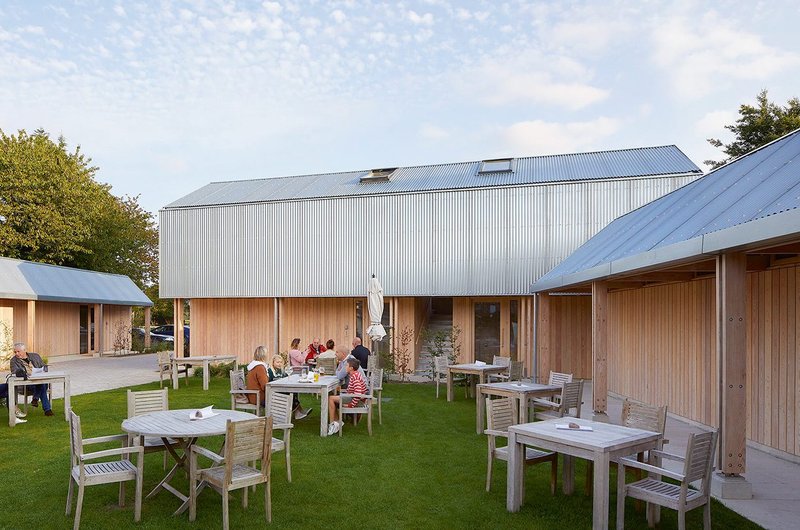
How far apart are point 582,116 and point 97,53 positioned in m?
15.2

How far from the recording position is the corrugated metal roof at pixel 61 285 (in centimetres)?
2181

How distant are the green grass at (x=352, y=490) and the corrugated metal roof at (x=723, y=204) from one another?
299 cm

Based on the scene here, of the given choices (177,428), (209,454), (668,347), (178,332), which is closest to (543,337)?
(668,347)

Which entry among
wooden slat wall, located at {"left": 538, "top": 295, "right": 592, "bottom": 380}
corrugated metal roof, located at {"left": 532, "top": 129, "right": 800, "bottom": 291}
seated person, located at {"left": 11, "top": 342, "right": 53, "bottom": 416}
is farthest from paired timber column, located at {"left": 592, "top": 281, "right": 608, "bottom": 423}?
seated person, located at {"left": 11, "top": 342, "right": 53, "bottom": 416}

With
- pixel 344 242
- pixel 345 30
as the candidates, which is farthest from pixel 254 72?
pixel 344 242

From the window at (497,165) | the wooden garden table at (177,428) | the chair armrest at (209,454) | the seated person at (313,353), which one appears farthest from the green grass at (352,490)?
the window at (497,165)

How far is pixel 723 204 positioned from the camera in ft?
23.2

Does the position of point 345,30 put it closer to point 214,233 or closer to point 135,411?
point 135,411

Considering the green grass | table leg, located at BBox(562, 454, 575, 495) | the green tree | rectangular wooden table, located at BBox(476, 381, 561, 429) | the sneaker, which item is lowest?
the sneaker

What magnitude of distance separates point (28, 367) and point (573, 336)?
46.4 ft

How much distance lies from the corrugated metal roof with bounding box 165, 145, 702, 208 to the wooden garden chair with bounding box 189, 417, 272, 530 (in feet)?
46.6

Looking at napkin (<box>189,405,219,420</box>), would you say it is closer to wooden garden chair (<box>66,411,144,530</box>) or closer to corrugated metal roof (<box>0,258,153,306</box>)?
wooden garden chair (<box>66,411,144,530</box>)

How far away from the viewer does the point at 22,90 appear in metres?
18.0

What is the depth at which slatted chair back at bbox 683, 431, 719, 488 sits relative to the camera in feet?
16.2
